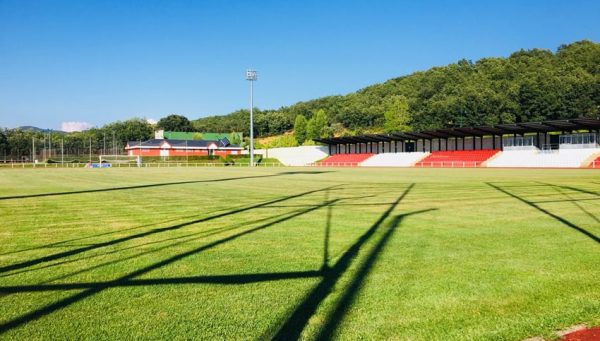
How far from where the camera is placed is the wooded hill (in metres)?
95.2

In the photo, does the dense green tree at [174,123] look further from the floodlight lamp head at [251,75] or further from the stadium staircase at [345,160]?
the floodlight lamp head at [251,75]

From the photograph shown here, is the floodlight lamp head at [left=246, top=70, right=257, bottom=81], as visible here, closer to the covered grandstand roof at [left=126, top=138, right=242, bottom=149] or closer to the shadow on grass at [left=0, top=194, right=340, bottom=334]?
the covered grandstand roof at [left=126, top=138, right=242, bottom=149]

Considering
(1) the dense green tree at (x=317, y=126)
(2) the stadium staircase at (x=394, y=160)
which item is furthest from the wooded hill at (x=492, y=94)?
(2) the stadium staircase at (x=394, y=160)

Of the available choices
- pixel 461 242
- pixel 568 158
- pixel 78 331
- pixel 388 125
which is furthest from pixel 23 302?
pixel 388 125

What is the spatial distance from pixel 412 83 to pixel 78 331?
14842 centimetres

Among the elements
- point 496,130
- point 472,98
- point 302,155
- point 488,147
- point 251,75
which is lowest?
point 302,155

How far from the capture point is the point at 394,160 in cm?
8194

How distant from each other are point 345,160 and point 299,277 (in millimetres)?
86187

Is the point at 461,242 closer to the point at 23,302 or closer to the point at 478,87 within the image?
the point at 23,302

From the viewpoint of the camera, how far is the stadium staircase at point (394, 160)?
258 feet

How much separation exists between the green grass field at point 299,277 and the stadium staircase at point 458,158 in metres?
59.5

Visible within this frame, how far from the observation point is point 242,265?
20.3 feet

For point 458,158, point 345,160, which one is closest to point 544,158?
point 458,158

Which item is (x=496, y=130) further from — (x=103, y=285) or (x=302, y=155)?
(x=103, y=285)
